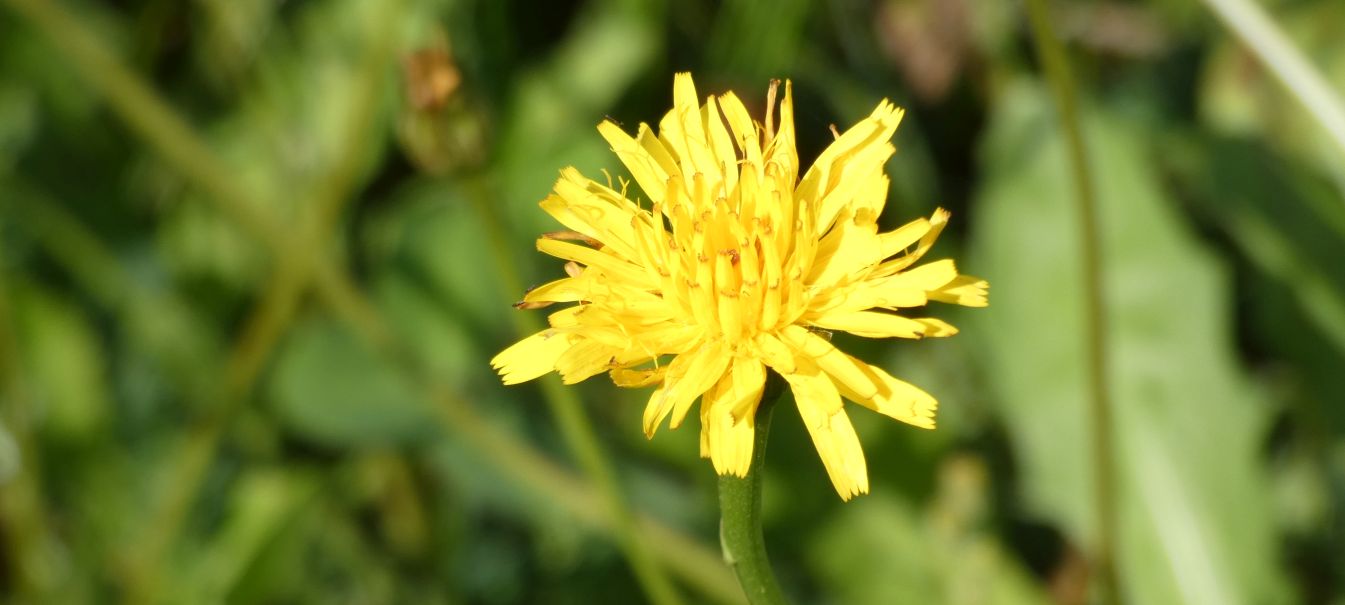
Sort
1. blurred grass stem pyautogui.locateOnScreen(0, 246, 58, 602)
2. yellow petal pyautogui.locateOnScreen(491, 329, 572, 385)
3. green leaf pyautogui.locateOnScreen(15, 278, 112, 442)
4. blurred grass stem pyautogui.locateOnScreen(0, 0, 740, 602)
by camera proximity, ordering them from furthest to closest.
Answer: green leaf pyautogui.locateOnScreen(15, 278, 112, 442)
blurred grass stem pyautogui.locateOnScreen(0, 246, 58, 602)
blurred grass stem pyautogui.locateOnScreen(0, 0, 740, 602)
yellow petal pyautogui.locateOnScreen(491, 329, 572, 385)

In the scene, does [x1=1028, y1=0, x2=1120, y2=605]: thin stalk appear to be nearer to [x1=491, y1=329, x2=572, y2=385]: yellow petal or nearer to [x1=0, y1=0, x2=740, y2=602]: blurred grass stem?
[x1=0, y1=0, x2=740, y2=602]: blurred grass stem

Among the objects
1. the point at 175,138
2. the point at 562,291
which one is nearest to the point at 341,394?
the point at 175,138

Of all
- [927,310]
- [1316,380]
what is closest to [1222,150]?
[1316,380]

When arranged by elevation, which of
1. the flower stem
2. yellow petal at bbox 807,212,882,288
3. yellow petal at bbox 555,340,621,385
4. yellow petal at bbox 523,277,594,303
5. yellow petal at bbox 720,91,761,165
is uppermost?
yellow petal at bbox 720,91,761,165

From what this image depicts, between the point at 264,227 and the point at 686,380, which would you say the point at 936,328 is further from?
the point at 264,227

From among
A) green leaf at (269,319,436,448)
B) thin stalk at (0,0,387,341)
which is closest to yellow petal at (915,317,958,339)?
thin stalk at (0,0,387,341)

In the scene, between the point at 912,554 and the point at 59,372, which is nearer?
the point at 912,554

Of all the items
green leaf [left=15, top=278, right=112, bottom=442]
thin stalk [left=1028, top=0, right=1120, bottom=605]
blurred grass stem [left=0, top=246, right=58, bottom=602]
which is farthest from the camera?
green leaf [left=15, top=278, right=112, bottom=442]

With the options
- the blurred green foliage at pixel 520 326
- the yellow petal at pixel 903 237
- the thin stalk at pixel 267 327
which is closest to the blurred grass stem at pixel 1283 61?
the blurred green foliage at pixel 520 326
